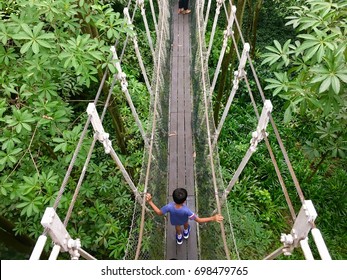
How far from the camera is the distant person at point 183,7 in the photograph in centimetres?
542

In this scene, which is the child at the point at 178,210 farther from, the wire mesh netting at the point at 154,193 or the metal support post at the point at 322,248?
the metal support post at the point at 322,248

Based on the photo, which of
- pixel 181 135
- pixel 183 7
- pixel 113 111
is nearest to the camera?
pixel 113 111

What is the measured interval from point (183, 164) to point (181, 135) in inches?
16.5

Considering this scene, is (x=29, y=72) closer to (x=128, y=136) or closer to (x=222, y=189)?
(x=222, y=189)

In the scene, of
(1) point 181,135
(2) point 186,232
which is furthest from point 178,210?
(1) point 181,135

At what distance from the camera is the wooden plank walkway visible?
8.59 feet

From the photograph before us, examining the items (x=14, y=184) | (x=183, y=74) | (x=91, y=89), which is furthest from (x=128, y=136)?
(x=14, y=184)

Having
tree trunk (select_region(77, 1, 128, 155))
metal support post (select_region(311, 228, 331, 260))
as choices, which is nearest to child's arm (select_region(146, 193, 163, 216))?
tree trunk (select_region(77, 1, 128, 155))

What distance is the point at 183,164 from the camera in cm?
324

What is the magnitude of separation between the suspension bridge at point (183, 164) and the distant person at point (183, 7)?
3.53 feet

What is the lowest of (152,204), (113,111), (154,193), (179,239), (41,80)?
(179,239)

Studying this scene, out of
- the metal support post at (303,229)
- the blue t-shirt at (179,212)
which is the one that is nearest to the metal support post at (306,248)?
the metal support post at (303,229)

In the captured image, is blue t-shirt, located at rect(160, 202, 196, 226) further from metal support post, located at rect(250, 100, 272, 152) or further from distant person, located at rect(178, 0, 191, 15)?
distant person, located at rect(178, 0, 191, 15)

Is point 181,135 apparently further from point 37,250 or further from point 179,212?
point 37,250
